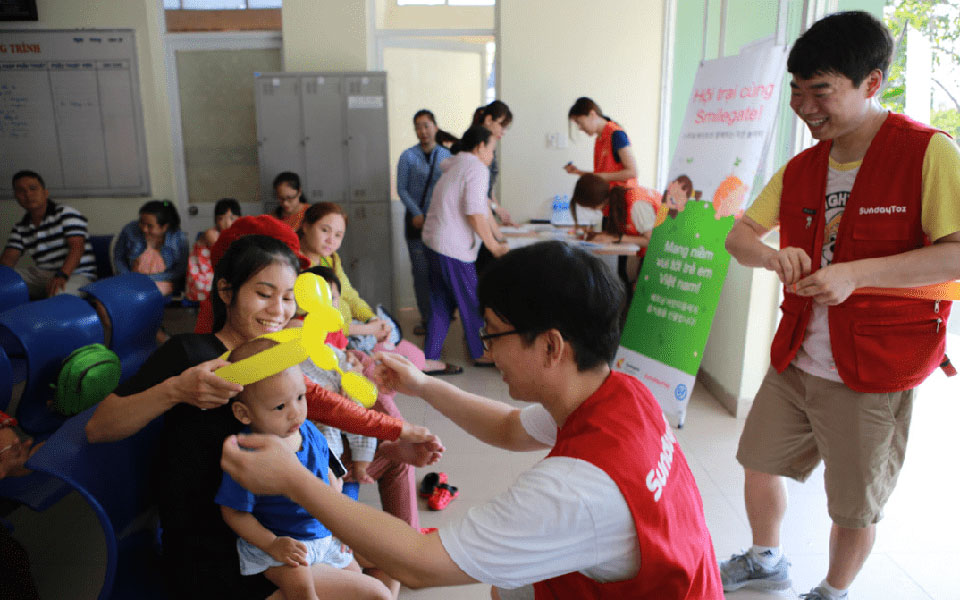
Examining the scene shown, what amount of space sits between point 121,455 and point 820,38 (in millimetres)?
1857

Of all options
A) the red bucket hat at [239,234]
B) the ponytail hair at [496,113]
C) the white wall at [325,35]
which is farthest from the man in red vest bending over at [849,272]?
the white wall at [325,35]

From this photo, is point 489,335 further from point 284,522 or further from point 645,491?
point 284,522

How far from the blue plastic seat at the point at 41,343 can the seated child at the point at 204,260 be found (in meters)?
2.15

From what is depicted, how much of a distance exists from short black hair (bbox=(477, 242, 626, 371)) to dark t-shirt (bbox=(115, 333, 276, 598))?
27.2 inches

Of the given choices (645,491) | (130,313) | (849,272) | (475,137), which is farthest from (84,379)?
(475,137)

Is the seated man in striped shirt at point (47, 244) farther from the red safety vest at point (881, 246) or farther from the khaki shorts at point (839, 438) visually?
the red safety vest at point (881, 246)

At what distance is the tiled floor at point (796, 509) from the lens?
213 centimetres

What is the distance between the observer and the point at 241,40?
5.62 meters

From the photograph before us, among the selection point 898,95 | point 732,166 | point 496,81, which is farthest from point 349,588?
point 496,81

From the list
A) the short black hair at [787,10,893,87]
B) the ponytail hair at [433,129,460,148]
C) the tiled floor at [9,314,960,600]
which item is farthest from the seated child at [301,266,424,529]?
the ponytail hair at [433,129,460,148]

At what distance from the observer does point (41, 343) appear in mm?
2119

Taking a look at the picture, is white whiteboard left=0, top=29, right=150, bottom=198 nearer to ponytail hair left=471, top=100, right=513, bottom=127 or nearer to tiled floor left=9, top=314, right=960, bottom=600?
ponytail hair left=471, top=100, right=513, bottom=127

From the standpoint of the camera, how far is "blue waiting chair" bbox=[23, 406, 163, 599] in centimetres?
124

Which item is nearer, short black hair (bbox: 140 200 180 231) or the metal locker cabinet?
short black hair (bbox: 140 200 180 231)
